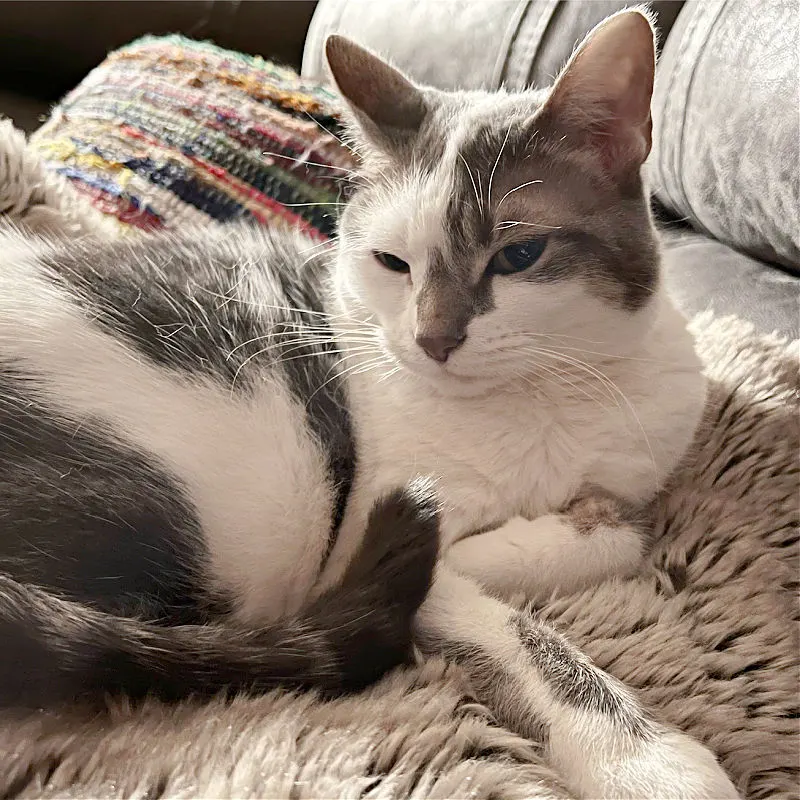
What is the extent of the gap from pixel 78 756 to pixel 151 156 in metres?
1.26

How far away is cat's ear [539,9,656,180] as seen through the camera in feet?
2.37

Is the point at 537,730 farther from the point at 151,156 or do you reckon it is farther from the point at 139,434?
the point at 151,156

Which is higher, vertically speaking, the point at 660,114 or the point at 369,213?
the point at 660,114

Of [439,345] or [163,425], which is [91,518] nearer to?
[163,425]

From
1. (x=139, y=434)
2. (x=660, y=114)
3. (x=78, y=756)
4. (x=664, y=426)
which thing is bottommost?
(x=78, y=756)

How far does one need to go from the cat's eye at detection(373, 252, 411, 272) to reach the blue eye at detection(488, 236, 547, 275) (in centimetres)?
11

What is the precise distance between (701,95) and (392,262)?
65 cm

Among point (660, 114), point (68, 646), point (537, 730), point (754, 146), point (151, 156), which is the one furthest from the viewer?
point (151, 156)

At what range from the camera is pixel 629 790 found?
58 cm

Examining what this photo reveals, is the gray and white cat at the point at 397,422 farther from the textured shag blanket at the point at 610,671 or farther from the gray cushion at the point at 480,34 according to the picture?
the gray cushion at the point at 480,34

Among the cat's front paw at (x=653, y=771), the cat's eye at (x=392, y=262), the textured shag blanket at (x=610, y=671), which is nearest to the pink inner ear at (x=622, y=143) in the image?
the cat's eye at (x=392, y=262)

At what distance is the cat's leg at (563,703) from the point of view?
583 millimetres

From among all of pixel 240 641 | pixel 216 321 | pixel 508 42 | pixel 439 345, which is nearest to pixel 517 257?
pixel 439 345

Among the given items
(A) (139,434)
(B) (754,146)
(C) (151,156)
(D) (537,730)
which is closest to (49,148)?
(C) (151,156)
